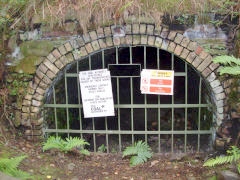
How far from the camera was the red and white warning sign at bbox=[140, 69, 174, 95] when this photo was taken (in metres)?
4.98

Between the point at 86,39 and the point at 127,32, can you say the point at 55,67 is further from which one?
the point at 127,32

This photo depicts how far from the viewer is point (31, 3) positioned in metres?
4.91

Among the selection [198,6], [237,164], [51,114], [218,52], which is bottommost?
[237,164]

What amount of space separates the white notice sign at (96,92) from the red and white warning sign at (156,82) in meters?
0.50

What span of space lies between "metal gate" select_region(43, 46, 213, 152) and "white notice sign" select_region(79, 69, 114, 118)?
12 cm

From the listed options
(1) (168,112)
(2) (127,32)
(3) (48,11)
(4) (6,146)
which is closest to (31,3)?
(3) (48,11)

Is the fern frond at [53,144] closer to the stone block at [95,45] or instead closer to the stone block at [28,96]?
the stone block at [28,96]

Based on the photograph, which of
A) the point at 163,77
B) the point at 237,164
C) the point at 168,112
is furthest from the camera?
the point at 168,112

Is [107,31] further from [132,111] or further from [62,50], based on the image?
[132,111]

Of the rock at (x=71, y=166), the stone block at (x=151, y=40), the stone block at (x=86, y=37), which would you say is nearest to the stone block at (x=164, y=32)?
the stone block at (x=151, y=40)

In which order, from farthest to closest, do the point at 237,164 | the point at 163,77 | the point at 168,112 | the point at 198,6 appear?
1. the point at 168,112
2. the point at 163,77
3. the point at 198,6
4. the point at 237,164

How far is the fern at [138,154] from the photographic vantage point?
4.94m

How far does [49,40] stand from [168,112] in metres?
3.58

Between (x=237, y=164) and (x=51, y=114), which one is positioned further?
(x=51, y=114)
